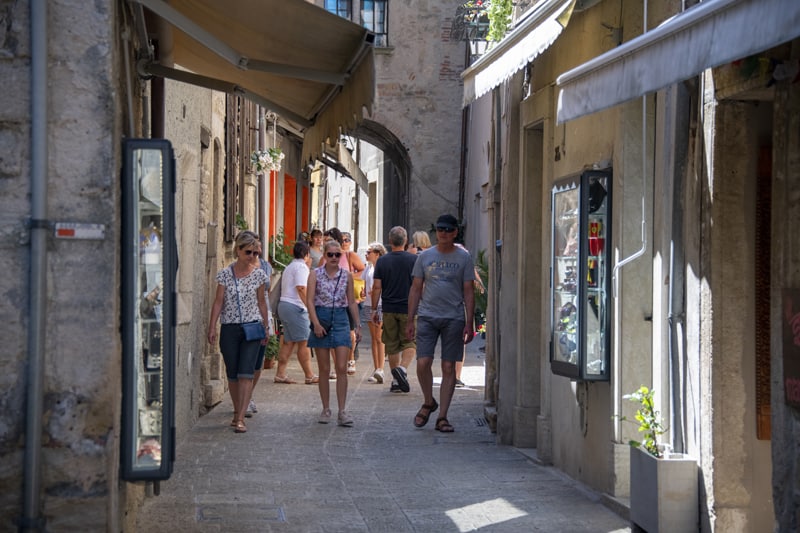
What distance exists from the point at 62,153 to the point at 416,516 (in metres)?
3.16

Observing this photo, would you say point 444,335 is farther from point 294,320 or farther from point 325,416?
point 294,320

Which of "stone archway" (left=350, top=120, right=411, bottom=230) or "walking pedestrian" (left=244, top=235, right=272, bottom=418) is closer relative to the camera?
"walking pedestrian" (left=244, top=235, right=272, bottom=418)

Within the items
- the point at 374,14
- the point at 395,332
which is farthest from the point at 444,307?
the point at 374,14

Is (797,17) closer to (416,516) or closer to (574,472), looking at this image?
(416,516)

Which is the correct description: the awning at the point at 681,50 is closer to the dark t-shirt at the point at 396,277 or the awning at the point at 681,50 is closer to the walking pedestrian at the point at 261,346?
the walking pedestrian at the point at 261,346

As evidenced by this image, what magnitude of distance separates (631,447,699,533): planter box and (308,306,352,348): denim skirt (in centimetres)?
534

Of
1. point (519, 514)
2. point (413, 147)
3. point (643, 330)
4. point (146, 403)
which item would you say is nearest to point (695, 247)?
Result: point (643, 330)

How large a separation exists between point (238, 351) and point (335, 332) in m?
1.10

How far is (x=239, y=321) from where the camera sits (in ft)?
35.6


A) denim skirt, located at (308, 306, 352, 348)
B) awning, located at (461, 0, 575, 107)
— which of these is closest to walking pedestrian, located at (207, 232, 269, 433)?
denim skirt, located at (308, 306, 352, 348)

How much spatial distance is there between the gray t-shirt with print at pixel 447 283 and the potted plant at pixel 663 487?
15.5ft

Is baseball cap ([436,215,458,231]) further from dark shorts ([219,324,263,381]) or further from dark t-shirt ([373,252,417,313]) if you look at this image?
dark t-shirt ([373,252,417,313])

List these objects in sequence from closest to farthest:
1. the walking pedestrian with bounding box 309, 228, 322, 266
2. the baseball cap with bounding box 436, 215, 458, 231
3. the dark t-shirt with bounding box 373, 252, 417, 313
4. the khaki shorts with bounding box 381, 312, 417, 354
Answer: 1. the baseball cap with bounding box 436, 215, 458, 231
2. the dark t-shirt with bounding box 373, 252, 417, 313
3. the khaki shorts with bounding box 381, 312, 417, 354
4. the walking pedestrian with bounding box 309, 228, 322, 266

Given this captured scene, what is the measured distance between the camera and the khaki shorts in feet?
45.9
